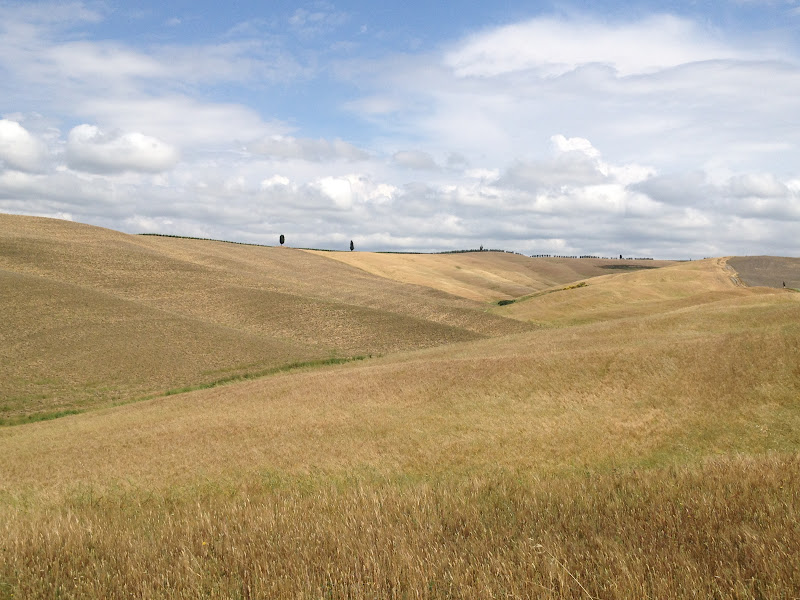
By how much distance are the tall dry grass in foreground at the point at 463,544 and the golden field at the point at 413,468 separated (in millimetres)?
36

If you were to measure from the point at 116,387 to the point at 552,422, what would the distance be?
2851cm

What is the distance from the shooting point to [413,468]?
14867 millimetres

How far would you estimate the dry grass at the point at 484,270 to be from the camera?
107938 millimetres

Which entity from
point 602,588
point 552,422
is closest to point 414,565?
point 602,588

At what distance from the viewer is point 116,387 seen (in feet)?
119

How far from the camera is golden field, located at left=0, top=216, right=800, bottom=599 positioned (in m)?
6.32

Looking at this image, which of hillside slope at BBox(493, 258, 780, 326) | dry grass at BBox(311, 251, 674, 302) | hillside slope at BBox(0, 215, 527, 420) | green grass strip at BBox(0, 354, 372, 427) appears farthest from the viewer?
dry grass at BBox(311, 251, 674, 302)

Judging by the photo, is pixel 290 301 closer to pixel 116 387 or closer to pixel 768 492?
pixel 116 387

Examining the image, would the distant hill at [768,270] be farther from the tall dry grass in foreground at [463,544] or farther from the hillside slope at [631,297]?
the tall dry grass in foreground at [463,544]

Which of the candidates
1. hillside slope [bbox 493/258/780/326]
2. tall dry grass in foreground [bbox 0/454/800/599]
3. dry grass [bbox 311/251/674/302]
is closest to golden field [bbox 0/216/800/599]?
tall dry grass in foreground [bbox 0/454/800/599]

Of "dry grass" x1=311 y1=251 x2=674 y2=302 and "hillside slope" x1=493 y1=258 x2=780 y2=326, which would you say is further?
"dry grass" x1=311 y1=251 x2=674 y2=302

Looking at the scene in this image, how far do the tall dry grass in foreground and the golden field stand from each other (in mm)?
36

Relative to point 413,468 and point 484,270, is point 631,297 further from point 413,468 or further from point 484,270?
point 484,270

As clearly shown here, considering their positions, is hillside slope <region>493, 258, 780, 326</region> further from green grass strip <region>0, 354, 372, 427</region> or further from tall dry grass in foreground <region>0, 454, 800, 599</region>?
tall dry grass in foreground <region>0, 454, 800, 599</region>
